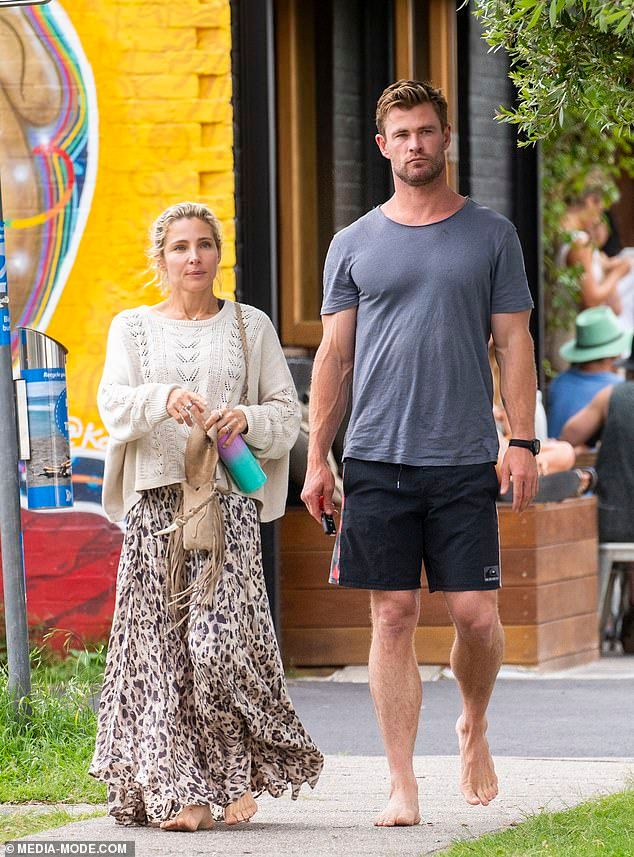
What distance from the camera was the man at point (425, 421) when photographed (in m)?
4.72

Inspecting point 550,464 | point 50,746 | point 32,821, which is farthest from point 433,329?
point 550,464

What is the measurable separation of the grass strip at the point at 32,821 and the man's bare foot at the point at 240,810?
447mm

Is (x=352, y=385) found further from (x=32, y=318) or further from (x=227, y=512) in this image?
(x=32, y=318)

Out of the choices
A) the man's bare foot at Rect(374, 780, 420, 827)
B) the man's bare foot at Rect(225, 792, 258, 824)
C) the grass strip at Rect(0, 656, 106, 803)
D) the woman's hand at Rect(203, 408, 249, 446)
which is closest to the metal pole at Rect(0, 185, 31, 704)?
the grass strip at Rect(0, 656, 106, 803)

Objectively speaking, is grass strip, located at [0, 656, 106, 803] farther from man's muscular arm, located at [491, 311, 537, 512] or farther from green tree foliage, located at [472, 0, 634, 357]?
green tree foliage, located at [472, 0, 634, 357]

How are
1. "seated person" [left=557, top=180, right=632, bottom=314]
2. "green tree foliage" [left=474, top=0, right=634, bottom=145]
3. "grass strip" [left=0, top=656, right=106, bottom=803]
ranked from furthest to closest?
"seated person" [left=557, top=180, right=632, bottom=314]
"grass strip" [left=0, top=656, right=106, bottom=803]
"green tree foliage" [left=474, top=0, right=634, bottom=145]

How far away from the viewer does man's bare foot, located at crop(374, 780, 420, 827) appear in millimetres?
4664

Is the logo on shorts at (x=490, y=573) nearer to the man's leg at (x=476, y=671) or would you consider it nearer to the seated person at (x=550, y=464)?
the man's leg at (x=476, y=671)

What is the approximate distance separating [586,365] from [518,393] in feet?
20.4

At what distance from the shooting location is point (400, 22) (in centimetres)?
879

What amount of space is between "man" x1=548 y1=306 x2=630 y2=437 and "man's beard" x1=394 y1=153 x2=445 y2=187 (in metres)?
5.90

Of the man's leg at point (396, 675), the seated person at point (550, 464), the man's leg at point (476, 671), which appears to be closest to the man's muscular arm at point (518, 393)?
the man's leg at point (476, 671)

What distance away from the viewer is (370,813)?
4.93 meters

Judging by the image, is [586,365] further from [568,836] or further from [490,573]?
[568,836]
